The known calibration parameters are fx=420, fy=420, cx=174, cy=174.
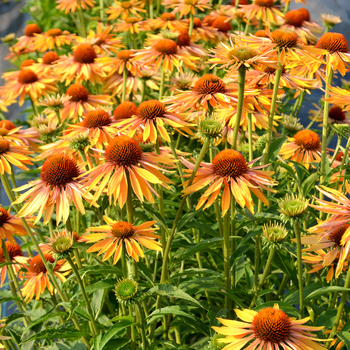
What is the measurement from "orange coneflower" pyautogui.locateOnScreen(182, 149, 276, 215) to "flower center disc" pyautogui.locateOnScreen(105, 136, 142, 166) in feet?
0.70

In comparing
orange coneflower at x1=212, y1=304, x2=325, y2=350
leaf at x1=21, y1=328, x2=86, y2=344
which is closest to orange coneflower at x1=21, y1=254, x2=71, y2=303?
leaf at x1=21, y1=328, x2=86, y2=344

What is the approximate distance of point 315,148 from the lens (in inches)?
80.7

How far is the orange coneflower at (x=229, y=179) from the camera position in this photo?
1.29 m

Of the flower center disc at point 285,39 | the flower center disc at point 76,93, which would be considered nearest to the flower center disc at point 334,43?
the flower center disc at point 285,39

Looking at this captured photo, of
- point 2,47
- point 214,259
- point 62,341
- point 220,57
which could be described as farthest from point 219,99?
point 2,47

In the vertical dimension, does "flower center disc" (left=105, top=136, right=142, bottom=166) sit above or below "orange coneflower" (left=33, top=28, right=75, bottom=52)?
Answer: above

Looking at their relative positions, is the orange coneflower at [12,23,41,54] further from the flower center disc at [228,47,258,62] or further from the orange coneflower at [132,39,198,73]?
the flower center disc at [228,47,258,62]

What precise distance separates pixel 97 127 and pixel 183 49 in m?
1.14

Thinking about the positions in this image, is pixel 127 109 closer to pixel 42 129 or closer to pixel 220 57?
pixel 220 57

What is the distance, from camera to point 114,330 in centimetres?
127

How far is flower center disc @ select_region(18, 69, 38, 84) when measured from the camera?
9.05 feet

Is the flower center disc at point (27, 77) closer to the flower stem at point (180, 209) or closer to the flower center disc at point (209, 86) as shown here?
the flower center disc at point (209, 86)

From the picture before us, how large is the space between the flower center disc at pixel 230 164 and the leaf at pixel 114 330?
1.83ft

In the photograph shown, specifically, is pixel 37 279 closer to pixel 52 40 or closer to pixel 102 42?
pixel 102 42
